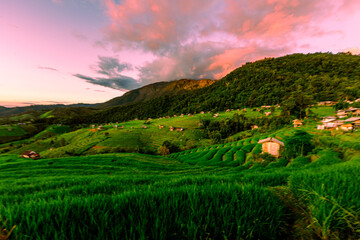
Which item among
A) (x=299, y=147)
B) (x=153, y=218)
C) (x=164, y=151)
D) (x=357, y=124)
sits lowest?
(x=164, y=151)

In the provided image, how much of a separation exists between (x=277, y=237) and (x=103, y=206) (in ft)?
6.70

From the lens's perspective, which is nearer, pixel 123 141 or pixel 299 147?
pixel 299 147

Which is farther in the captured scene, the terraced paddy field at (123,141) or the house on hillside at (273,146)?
the terraced paddy field at (123,141)

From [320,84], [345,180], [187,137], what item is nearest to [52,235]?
[345,180]

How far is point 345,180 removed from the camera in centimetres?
212

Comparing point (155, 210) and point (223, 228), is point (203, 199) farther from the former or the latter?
point (155, 210)

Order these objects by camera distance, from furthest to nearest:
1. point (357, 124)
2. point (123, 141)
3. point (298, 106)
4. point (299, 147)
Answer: point (123, 141) < point (298, 106) < point (357, 124) < point (299, 147)

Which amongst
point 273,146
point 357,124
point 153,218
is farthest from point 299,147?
point 357,124

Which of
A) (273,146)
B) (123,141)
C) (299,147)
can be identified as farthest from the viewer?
(123,141)

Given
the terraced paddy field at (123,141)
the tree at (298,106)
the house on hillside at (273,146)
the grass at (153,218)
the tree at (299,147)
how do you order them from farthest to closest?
the tree at (298,106), the terraced paddy field at (123,141), the house on hillside at (273,146), the tree at (299,147), the grass at (153,218)

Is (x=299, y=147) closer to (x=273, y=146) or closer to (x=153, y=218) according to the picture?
(x=273, y=146)

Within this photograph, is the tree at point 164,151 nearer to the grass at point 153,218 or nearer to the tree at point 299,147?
the tree at point 299,147

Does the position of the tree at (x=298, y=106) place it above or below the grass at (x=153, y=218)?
above

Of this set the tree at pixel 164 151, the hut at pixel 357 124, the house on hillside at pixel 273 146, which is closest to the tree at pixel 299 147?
the house on hillside at pixel 273 146
